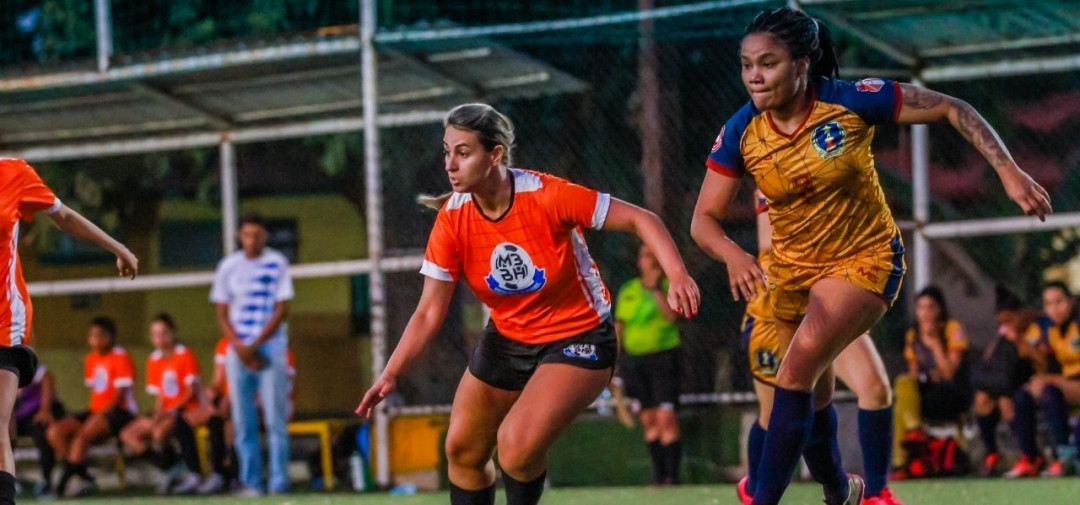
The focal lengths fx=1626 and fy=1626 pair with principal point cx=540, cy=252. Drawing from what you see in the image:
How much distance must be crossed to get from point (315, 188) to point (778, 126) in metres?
10.2

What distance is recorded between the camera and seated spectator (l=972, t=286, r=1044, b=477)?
1038 cm

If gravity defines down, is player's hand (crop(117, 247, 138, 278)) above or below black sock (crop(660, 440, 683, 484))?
above

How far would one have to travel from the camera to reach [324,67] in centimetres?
1159

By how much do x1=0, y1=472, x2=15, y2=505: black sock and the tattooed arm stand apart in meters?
3.34

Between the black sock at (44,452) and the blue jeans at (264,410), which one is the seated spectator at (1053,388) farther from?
the black sock at (44,452)

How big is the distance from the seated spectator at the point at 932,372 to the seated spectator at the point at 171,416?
5258mm

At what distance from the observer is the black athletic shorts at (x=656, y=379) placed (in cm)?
1061

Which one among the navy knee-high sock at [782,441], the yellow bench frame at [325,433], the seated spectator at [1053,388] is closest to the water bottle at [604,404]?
the yellow bench frame at [325,433]

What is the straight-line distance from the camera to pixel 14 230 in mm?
6121

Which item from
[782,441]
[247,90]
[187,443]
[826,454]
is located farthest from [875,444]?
[187,443]

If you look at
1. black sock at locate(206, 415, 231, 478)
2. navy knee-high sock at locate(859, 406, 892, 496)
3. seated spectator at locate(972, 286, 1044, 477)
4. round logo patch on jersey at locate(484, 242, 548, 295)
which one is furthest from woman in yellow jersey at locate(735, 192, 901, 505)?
black sock at locate(206, 415, 231, 478)

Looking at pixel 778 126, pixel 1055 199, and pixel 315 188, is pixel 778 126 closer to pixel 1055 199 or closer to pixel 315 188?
pixel 1055 199

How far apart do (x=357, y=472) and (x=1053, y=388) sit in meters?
4.85

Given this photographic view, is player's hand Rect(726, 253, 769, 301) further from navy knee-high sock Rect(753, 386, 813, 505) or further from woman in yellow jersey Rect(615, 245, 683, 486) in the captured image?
woman in yellow jersey Rect(615, 245, 683, 486)
